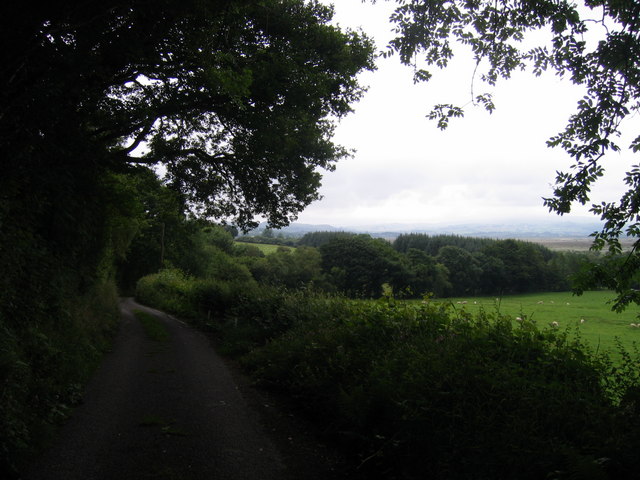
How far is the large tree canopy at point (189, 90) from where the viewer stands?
5363 mm

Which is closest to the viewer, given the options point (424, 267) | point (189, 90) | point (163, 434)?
point (163, 434)

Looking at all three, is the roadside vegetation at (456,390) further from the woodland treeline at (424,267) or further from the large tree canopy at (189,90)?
the large tree canopy at (189,90)

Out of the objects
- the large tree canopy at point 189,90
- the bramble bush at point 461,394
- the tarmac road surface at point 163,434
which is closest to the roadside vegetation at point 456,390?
the bramble bush at point 461,394

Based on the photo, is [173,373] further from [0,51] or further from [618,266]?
[618,266]

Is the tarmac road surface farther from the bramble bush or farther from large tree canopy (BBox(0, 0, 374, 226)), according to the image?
large tree canopy (BBox(0, 0, 374, 226))

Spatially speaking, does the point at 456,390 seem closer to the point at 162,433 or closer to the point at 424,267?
the point at 162,433

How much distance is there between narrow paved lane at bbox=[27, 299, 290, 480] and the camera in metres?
4.19

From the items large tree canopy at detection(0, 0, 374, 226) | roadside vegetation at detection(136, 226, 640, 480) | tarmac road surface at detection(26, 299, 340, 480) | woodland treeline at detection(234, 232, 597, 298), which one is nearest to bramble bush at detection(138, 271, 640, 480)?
roadside vegetation at detection(136, 226, 640, 480)

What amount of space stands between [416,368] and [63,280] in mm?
7989

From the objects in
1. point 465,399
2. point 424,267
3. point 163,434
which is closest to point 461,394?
point 465,399

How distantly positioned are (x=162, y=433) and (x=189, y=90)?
7302mm

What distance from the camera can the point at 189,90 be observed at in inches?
352

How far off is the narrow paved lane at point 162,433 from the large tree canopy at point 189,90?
3874 millimetres

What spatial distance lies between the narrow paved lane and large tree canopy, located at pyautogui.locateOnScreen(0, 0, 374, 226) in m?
3.87
